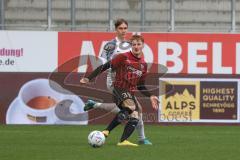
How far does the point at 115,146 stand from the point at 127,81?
107cm

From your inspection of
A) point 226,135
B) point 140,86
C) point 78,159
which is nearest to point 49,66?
point 226,135

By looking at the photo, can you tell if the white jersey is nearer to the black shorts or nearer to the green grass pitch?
the black shorts

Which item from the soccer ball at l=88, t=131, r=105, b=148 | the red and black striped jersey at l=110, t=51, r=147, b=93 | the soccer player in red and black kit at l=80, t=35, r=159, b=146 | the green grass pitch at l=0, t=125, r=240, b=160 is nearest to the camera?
the green grass pitch at l=0, t=125, r=240, b=160

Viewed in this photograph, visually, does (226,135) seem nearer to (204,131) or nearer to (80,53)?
(204,131)

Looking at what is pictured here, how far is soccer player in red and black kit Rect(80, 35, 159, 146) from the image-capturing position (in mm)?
12562

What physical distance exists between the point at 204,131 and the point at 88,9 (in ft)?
24.3

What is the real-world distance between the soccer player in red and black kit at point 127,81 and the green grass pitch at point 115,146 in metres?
0.41

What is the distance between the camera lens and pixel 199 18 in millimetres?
25047

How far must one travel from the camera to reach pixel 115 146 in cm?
1262

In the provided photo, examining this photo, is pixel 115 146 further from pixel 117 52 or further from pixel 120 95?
pixel 117 52

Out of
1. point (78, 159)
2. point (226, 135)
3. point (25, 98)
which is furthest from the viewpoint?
point (25, 98)

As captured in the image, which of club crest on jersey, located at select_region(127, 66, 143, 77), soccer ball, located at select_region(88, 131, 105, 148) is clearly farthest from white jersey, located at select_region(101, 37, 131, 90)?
soccer ball, located at select_region(88, 131, 105, 148)

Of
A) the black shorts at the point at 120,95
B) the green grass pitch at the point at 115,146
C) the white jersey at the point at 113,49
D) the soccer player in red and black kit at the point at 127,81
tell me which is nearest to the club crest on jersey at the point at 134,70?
the soccer player in red and black kit at the point at 127,81

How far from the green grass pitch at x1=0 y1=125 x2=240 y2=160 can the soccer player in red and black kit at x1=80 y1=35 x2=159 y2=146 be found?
0.41 metres
